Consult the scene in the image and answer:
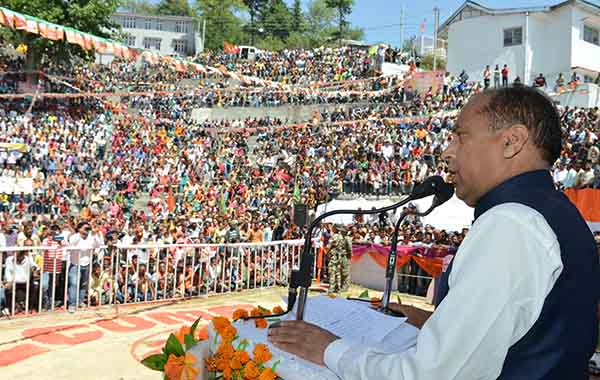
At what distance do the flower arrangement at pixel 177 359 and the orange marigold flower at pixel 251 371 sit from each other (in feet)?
0.78

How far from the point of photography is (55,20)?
32.2 m

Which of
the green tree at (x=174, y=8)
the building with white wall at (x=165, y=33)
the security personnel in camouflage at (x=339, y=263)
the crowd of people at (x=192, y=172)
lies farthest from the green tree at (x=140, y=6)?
the security personnel in camouflage at (x=339, y=263)

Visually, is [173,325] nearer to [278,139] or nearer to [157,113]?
[278,139]

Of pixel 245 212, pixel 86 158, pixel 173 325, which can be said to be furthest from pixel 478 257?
pixel 86 158

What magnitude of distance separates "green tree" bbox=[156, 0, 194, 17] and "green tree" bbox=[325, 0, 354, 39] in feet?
71.5

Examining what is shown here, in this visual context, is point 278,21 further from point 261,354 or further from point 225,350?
point 261,354

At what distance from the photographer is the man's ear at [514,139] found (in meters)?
1.50

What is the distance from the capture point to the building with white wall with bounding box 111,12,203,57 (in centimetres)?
6638

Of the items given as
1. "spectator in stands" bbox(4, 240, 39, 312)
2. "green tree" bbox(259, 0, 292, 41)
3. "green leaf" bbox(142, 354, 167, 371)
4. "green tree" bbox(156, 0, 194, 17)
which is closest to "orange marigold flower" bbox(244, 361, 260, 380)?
"green leaf" bbox(142, 354, 167, 371)

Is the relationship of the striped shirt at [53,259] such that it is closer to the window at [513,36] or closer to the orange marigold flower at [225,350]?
the orange marigold flower at [225,350]

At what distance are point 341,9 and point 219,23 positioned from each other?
1479 centimetres

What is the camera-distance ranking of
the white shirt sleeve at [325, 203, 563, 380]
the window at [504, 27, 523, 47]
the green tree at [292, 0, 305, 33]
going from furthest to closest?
the green tree at [292, 0, 305, 33] → the window at [504, 27, 523, 47] → the white shirt sleeve at [325, 203, 563, 380]

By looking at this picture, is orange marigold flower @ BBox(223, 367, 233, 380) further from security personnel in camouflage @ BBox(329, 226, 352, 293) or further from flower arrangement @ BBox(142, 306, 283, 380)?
security personnel in camouflage @ BBox(329, 226, 352, 293)

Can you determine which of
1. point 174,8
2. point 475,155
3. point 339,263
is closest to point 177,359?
point 475,155
